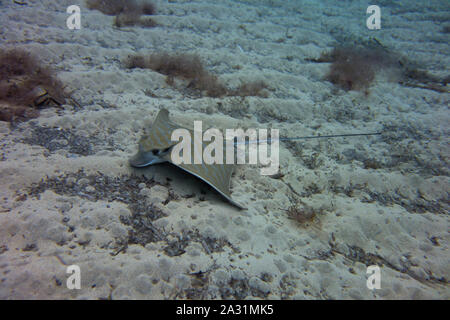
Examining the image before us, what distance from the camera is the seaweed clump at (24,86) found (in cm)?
363

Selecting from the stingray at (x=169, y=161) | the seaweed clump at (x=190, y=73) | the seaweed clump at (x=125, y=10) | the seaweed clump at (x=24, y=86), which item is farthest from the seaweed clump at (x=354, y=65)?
the seaweed clump at (x=24, y=86)

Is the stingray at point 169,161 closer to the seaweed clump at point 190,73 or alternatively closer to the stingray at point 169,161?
the stingray at point 169,161

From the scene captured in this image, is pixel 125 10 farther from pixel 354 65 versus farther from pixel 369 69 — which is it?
pixel 369 69

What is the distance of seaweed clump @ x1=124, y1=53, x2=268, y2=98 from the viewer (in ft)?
17.2

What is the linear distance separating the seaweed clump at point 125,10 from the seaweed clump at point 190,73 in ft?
7.22

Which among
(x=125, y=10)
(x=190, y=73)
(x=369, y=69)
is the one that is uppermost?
(x=125, y=10)

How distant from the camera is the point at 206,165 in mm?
2832

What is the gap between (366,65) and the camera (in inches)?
265

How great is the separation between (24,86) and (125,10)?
16.0ft

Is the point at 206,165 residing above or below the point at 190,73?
below

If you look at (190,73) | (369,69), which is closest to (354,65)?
(369,69)

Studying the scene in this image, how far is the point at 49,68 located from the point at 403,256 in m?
6.35

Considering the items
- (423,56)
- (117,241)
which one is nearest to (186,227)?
(117,241)

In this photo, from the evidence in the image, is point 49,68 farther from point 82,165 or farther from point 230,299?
Result: point 230,299
